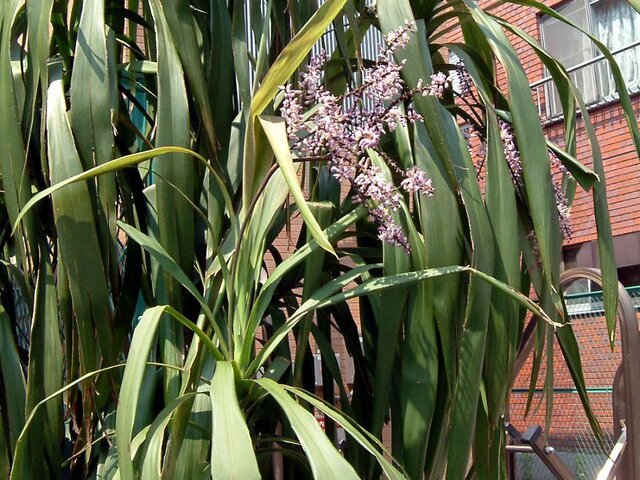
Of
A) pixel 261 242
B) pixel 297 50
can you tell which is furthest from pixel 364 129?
pixel 261 242

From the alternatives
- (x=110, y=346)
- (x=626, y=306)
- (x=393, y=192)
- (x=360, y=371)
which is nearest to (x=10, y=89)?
(x=110, y=346)

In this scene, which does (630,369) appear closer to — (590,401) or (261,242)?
(590,401)

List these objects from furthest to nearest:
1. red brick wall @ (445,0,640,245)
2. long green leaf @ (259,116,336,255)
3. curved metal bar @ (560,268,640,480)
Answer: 1. red brick wall @ (445,0,640,245)
2. curved metal bar @ (560,268,640,480)
3. long green leaf @ (259,116,336,255)

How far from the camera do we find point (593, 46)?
8.81 m

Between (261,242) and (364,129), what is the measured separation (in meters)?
0.37

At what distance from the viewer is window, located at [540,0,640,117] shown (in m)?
8.62

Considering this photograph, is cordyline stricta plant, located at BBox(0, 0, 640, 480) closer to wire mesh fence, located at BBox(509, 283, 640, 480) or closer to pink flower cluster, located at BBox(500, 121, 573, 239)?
pink flower cluster, located at BBox(500, 121, 573, 239)

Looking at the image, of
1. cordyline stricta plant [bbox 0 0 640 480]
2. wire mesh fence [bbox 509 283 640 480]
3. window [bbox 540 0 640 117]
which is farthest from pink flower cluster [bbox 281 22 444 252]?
window [bbox 540 0 640 117]

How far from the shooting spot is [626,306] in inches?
119

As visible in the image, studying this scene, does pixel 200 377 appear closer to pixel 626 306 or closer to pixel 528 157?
pixel 528 157

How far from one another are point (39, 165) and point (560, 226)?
1218 millimetres

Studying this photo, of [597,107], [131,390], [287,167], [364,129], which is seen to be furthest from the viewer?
[597,107]

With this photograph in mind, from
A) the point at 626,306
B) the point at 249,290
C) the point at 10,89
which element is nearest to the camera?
the point at 249,290

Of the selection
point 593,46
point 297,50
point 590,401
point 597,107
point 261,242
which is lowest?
point 590,401
